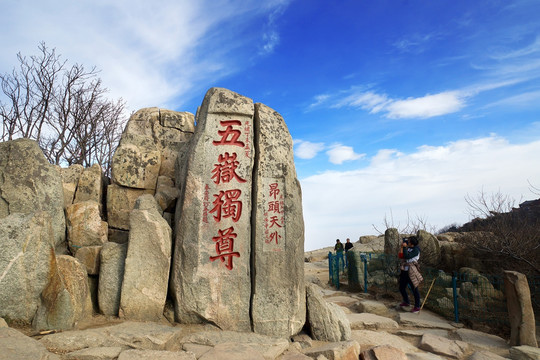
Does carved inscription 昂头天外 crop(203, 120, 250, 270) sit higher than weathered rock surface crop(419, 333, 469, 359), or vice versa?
carved inscription 昂头天外 crop(203, 120, 250, 270)

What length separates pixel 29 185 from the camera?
219 inches

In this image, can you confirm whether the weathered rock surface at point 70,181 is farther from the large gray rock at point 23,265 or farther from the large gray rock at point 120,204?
the large gray rock at point 23,265

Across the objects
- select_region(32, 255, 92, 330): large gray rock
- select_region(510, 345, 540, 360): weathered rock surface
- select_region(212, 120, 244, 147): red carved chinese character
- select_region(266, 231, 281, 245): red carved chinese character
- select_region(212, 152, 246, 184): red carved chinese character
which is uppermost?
select_region(212, 120, 244, 147): red carved chinese character

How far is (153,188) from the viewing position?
6.67m

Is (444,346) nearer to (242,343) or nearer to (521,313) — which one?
(521,313)

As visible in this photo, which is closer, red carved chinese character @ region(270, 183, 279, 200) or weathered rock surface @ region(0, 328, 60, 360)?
weathered rock surface @ region(0, 328, 60, 360)

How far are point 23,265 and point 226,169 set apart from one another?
284 centimetres

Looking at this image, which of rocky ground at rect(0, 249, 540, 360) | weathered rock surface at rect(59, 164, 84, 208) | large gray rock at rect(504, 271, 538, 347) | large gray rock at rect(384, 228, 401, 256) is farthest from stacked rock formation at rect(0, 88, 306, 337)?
large gray rock at rect(384, 228, 401, 256)

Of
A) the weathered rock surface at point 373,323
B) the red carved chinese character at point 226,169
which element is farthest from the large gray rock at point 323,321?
the red carved chinese character at point 226,169

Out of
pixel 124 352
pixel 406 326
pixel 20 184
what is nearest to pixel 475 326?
pixel 406 326

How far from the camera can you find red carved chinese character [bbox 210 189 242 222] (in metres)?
5.46

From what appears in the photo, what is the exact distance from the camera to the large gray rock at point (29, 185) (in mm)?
5457

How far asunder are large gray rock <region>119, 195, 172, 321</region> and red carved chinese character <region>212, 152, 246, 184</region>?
42.7 inches

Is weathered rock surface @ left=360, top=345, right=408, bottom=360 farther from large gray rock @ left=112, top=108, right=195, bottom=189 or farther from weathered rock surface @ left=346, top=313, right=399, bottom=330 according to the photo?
large gray rock @ left=112, top=108, right=195, bottom=189
